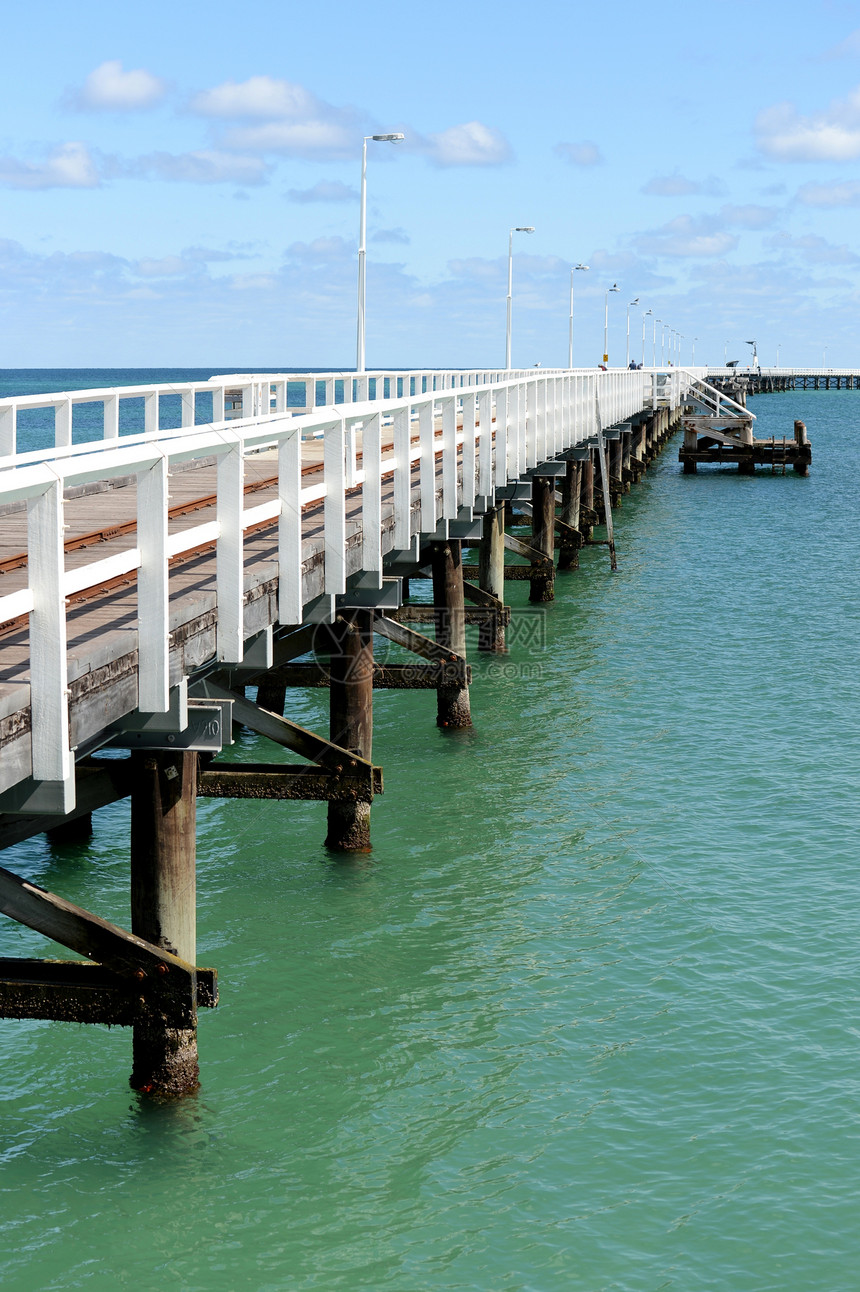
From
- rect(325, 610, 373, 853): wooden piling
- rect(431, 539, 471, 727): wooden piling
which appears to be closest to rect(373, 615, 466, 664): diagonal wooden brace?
rect(431, 539, 471, 727): wooden piling

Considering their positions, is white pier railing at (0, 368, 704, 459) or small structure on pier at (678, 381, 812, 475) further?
small structure on pier at (678, 381, 812, 475)

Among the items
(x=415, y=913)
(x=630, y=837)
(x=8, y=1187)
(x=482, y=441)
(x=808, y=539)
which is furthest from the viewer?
(x=808, y=539)

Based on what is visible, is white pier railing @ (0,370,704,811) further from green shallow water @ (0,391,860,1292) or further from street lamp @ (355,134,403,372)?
street lamp @ (355,134,403,372)

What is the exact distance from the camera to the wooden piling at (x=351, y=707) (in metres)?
11.4

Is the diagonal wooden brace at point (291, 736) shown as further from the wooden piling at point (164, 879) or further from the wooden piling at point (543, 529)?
the wooden piling at point (543, 529)

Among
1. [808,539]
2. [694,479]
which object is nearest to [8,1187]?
[808,539]

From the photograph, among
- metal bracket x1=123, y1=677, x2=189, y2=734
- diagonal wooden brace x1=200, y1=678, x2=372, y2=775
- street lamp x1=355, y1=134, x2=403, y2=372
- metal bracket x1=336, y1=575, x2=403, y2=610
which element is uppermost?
street lamp x1=355, y1=134, x2=403, y2=372

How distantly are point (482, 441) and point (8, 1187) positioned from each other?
1029 centimetres

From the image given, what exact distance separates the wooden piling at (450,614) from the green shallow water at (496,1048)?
0.31m

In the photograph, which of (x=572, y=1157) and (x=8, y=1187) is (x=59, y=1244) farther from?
(x=572, y=1157)

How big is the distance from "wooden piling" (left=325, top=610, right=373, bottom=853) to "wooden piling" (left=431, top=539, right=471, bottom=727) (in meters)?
3.85

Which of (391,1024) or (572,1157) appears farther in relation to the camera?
(391,1024)

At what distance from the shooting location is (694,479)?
54.5 m

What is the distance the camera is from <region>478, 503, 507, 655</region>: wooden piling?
19234 millimetres
